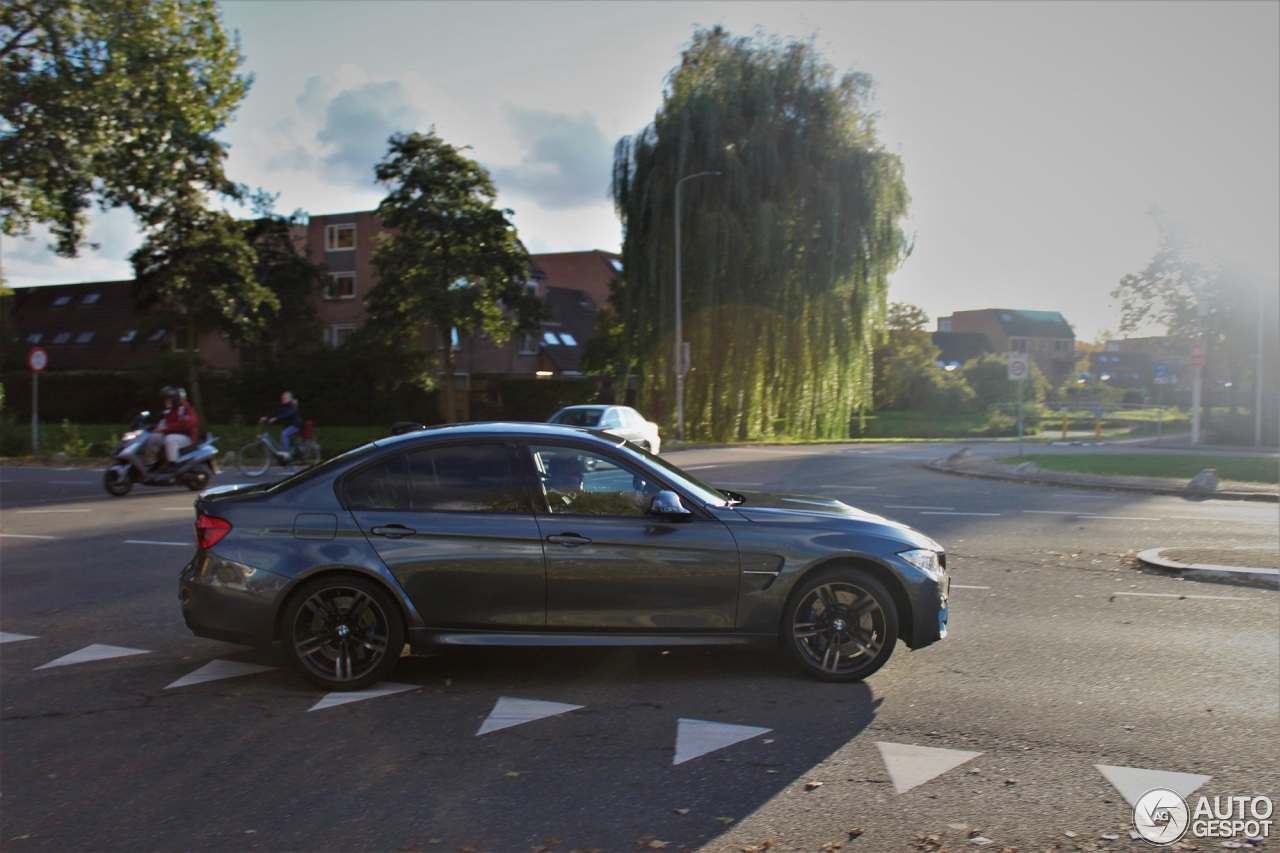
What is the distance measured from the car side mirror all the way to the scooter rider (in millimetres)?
13513

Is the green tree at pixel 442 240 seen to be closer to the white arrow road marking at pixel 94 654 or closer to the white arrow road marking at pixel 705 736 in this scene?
the white arrow road marking at pixel 94 654

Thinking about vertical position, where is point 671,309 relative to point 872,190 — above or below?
below

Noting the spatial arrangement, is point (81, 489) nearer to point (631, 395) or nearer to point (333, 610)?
point (333, 610)

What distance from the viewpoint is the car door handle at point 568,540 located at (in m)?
6.02

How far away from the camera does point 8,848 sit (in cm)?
400

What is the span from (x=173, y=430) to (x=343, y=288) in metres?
41.3

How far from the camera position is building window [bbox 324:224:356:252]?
57844 mm

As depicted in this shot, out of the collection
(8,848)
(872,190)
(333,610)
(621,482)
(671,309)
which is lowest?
(8,848)

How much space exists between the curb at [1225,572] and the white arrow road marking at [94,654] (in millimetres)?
8712

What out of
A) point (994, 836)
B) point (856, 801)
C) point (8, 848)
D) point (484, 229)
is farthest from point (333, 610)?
point (484, 229)

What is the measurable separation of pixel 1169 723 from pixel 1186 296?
1957 inches

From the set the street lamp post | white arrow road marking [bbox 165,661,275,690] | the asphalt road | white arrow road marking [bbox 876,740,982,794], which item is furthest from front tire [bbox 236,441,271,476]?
white arrow road marking [bbox 876,740,982,794]

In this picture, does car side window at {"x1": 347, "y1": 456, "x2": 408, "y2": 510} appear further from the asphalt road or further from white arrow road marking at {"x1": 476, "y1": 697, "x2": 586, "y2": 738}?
white arrow road marking at {"x1": 476, "y1": 697, "x2": 586, "y2": 738}

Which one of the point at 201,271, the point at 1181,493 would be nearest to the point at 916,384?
the point at 201,271
